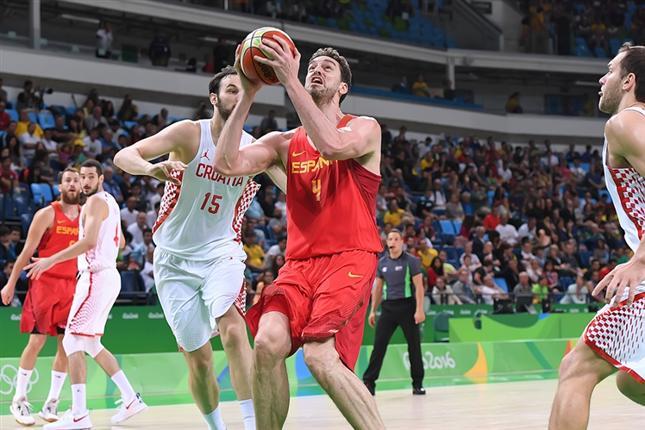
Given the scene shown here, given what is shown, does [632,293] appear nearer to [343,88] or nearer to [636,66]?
[636,66]

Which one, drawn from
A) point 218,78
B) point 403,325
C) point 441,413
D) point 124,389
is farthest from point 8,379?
point 218,78

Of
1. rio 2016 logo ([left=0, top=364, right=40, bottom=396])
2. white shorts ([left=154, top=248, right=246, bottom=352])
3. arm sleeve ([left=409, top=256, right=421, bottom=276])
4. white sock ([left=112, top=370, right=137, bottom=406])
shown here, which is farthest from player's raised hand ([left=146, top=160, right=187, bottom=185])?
arm sleeve ([left=409, top=256, right=421, bottom=276])

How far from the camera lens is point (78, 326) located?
9398 millimetres

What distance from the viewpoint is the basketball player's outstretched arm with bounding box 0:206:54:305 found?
10102 mm

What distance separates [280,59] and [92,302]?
4.76 metres

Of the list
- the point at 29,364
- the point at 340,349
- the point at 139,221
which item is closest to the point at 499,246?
the point at 139,221

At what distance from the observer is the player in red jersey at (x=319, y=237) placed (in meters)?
5.44

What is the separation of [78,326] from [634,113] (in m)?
5.83

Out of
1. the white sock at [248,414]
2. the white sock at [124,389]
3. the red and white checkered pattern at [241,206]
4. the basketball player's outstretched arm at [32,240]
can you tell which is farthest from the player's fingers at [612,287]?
the basketball player's outstretched arm at [32,240]

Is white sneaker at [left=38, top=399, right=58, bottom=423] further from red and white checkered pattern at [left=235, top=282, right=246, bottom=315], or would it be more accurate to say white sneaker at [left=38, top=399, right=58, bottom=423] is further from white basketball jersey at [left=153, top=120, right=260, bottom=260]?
red and white checkered pattern at [left=235, top=282, right=246, bottom=315]

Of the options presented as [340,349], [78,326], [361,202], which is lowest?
[78,326]

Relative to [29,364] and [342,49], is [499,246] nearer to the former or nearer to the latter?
[342,49]

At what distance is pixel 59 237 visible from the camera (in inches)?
415

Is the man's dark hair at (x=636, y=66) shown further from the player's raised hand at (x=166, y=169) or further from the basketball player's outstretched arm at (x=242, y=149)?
the player's raised hand at (x=166, y=169)
